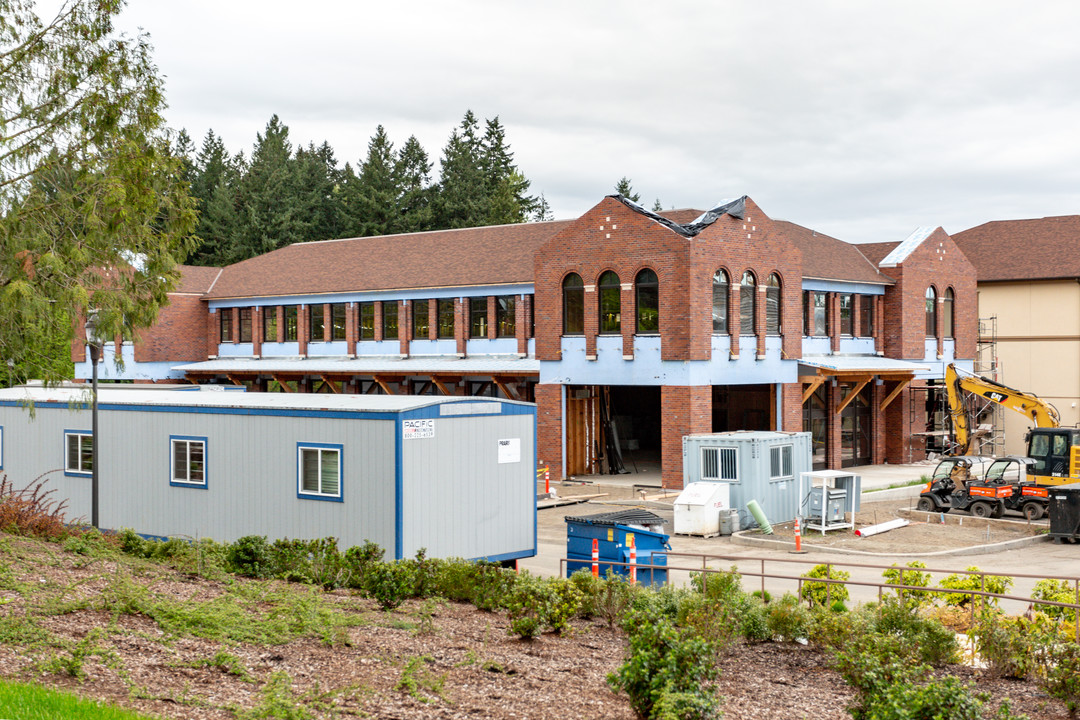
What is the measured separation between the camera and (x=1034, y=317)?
47812mm

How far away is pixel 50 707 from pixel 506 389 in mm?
31004

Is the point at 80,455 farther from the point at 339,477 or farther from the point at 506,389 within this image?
the point at 506,389

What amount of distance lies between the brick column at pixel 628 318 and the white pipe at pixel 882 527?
10.3 m

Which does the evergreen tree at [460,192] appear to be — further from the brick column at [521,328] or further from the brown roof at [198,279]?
the brick column at [521,328]

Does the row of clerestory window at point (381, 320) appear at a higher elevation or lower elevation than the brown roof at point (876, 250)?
lower

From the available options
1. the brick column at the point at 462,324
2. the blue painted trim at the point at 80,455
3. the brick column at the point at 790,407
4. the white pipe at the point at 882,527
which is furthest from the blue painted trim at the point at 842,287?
the blue painted trim at the point at 80,455

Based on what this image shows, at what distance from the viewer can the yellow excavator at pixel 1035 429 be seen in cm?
2800

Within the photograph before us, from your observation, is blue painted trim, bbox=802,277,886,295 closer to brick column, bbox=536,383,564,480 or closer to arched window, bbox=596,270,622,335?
arched window, bbox=596,270,622,335

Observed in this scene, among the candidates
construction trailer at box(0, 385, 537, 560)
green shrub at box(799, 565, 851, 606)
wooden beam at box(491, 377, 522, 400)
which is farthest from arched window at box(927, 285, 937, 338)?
green shrub at box(799, 565, 851, 606)

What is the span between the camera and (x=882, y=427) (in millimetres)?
42406

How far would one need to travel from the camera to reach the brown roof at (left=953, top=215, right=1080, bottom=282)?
156 ft

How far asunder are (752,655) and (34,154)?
11.7 metres

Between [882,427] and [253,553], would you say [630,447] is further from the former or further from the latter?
[253,553]

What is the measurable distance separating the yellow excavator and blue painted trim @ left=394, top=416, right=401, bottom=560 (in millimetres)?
19161
